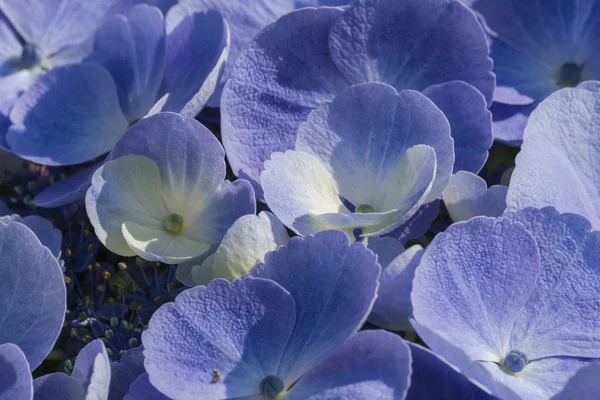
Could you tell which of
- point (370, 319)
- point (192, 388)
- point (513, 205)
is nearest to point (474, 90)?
point (513, 205)

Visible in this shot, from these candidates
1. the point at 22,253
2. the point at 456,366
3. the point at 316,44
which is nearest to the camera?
the point at 456,366

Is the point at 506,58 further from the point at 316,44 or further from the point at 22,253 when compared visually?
the point at 22,253

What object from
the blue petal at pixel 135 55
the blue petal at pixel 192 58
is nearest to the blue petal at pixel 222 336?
the blue petal at pixel 192 58

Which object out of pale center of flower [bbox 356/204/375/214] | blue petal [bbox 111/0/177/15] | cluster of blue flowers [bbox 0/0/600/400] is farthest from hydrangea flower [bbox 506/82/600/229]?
blue petal [bbox 111/0/177/15]

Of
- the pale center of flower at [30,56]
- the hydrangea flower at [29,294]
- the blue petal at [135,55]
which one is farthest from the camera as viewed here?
the pale center of flower at [30,56]

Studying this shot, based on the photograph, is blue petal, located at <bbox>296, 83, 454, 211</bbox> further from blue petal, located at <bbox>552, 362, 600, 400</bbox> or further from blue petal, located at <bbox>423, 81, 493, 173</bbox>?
blue petal, located at <bbox>552, 362, 600, 400</bbox>

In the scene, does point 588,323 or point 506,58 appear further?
point 506,58

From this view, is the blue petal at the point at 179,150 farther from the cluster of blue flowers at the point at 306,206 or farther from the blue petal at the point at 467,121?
the blue petal at the point at 467,121
